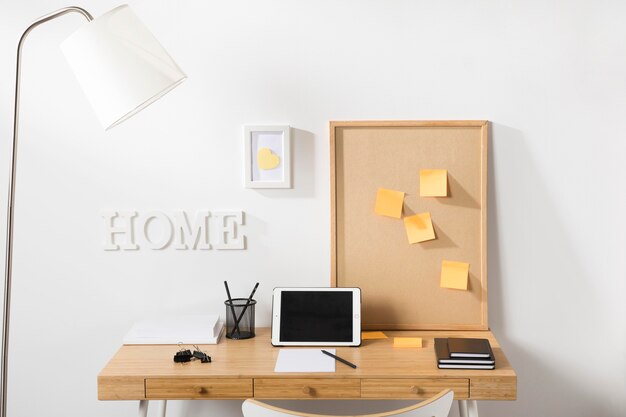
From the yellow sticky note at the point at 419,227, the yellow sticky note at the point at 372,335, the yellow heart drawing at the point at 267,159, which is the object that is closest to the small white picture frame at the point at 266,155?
the yellow heart drawing at the point at 267,159

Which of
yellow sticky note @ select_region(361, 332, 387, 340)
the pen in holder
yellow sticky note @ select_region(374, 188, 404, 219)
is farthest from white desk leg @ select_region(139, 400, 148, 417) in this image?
yellow sticky note @ select_region(374, 188, 404, 219)

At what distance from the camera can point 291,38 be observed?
255 cm

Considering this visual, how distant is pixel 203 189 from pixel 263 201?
0.74 ft

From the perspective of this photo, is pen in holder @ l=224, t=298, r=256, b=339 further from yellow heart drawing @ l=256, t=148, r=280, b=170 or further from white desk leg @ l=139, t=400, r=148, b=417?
Answer: yellow heart drawing @ l=256, t=148, r=280, b=170

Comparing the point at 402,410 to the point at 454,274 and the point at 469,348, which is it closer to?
the point at 469,348

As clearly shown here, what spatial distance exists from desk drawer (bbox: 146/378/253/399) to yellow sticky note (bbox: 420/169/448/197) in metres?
0.93

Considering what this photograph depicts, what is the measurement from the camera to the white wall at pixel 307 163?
2.54m

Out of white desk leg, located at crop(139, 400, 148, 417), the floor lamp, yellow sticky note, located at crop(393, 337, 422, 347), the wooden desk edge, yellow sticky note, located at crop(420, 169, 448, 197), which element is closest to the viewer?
the floor lamp

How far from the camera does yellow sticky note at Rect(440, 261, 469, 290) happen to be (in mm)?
2547

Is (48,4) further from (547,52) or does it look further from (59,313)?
(547,52)

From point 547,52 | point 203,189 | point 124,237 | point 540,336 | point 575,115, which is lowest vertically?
point 540,336

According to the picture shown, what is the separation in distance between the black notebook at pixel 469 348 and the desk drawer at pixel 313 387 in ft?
1.06

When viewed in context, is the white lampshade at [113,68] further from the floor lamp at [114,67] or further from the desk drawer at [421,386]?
the desk drawer at [421,386]

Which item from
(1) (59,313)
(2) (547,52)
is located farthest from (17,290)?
(2) (547,52)
